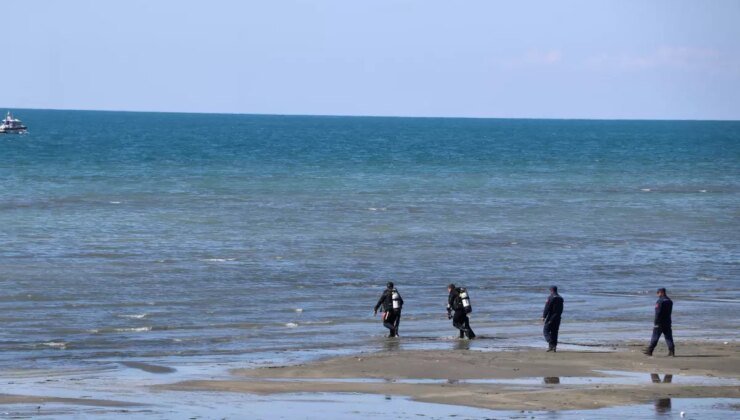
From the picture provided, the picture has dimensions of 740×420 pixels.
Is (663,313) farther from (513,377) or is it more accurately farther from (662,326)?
(513,377)

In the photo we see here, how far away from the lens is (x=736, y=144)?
152000 millimetres

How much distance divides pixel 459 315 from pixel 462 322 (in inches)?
6.7

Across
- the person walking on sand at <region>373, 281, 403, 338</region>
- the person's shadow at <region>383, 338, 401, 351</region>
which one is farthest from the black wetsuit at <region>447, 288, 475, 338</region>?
the person's shadow at <region>383, 338, 401, 351</region>

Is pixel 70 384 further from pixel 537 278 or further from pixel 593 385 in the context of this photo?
pixel 537 278

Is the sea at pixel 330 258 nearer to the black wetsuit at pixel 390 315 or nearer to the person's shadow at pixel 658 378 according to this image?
the black wetsuit at pixel 390 315

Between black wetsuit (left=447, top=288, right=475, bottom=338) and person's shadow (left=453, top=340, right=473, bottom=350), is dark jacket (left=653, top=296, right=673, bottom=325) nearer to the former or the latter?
person's shadow (left=453, top=340, right=473, bottom=350)

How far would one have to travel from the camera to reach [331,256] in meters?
39.4

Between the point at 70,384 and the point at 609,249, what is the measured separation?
2595 centimetres

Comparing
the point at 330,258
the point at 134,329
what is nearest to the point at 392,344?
the point at 134,329

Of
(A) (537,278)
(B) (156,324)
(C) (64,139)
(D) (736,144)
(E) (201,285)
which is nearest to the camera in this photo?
(B) (156,324)

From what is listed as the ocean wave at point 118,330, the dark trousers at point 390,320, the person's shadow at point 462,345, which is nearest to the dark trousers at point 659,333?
the person's shadow at point 462,345

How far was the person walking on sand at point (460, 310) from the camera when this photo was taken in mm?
24156

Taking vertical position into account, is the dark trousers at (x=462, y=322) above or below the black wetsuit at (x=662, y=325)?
below

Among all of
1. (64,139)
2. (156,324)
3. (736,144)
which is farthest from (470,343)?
(736,144)
